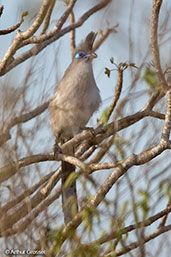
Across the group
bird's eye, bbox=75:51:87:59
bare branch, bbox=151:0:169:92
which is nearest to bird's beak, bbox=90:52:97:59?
bird's eye, bbox=75:51:87:59

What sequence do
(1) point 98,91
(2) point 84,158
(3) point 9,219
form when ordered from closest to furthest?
(3) point 9,219 < (2) point 84,158 < (1) point 98,91

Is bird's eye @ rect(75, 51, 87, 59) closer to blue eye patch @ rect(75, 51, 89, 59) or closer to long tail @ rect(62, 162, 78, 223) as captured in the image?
blue eye patch @ rect(75, 51, 89, 59)

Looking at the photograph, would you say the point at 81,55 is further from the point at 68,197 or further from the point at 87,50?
the point at 68,197

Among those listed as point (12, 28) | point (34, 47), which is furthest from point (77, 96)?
point (12, 28)

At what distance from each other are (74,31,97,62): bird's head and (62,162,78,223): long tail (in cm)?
125

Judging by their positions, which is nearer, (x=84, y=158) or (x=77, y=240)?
(x=77, y=240)

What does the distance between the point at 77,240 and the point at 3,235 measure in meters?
0.43

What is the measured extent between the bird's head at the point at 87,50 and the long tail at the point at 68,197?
125 centimetres

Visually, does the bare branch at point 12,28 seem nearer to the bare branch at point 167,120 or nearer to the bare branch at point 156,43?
the bare branch at point 156,43

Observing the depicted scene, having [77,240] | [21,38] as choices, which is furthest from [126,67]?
[77,240]

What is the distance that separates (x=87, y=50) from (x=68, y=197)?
1.87 m

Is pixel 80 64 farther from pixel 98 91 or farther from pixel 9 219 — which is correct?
pixel 9 219

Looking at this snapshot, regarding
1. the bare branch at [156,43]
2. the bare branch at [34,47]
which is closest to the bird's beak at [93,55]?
the bare branch at [34,47]

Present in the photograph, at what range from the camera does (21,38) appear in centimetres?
451
